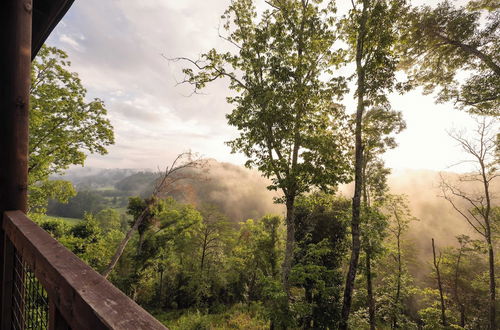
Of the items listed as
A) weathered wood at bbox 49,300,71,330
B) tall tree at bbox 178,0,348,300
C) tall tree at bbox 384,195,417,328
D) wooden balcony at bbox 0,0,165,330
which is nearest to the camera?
weathered wood at bbox 49,300,71,330

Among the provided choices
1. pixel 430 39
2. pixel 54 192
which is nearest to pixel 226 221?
pixel 54 192

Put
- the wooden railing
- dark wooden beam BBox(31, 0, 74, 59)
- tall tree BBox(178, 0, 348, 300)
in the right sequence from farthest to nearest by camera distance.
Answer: tall tree BBox(178, 0, 348, 300), dark wooden beam BBox(31, 0, 74, 59), the wooden railing

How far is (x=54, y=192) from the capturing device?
12.3m

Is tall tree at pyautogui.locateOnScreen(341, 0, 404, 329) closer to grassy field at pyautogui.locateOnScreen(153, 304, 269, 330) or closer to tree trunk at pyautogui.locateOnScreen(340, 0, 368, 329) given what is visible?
tree trunk at pyautogui.locateOnScreen(340, 0, 368, 329)

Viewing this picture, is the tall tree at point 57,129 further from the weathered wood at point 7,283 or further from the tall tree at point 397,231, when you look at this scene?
the tall tree at point 397,231

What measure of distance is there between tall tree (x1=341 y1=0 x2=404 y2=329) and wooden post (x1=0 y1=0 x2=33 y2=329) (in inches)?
459

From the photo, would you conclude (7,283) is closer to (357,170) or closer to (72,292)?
(72,292)

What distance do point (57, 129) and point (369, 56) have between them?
16.7 metres

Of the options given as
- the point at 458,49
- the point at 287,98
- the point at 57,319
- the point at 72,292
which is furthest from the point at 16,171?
the point at 458,49

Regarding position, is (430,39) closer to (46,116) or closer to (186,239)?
(46,116)

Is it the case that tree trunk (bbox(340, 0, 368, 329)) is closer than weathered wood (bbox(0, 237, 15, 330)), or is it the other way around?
weathered wood (bbox(0, 237, 15, 330))

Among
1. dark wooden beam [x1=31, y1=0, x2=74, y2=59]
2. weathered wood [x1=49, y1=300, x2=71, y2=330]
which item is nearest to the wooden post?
dark wooden beam [x1=31, y1=0, x2=74, y2=59]

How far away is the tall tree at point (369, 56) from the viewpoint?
9.91 m

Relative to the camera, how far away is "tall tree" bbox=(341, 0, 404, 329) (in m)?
9.91
